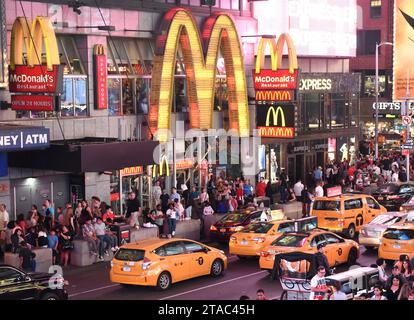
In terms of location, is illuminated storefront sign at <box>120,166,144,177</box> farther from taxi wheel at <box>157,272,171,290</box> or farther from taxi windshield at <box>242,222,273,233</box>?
taxi wheel at <box>157,272,171,290</box>

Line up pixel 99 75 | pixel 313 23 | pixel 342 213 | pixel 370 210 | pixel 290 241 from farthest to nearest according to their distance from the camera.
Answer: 1. pixel 313 23
2. pixel 99 75
3. pixel 370 210
4. pixel 342 213
5. pixel 290 241

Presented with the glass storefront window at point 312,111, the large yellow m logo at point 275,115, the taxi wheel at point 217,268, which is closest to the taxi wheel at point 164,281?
the taxi wheel at point 217,268

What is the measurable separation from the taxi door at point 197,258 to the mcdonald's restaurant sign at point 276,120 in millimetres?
19019

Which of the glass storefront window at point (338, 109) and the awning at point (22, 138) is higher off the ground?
the glass storefront window at point (338, 109)

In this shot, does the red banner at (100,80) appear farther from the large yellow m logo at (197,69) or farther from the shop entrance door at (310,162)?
the shop entrance door at (310,162)

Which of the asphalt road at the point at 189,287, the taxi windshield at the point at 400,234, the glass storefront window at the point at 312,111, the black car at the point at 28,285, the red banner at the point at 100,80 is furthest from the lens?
the glass storefront window at the point at 312,111

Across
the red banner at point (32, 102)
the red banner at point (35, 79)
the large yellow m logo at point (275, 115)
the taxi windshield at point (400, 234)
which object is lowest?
the taxi windshield at point (400, 234)

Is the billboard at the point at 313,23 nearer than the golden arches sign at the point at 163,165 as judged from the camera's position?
No

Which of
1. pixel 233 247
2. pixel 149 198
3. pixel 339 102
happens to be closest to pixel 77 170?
pixel 233 247

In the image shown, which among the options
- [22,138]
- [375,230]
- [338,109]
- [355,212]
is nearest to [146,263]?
[22,138]

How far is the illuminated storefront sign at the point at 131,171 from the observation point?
122 feet

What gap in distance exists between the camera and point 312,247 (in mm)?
25312

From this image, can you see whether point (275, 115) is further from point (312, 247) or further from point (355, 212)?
point (312, 247)

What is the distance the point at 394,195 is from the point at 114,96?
43.1ft
